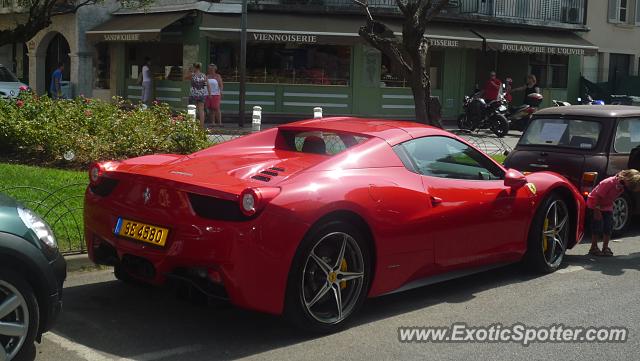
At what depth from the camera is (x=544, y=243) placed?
22.2 ft

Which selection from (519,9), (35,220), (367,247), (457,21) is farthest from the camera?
(519,9)

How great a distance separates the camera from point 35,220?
4.36 m

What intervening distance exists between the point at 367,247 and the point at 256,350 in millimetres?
1055

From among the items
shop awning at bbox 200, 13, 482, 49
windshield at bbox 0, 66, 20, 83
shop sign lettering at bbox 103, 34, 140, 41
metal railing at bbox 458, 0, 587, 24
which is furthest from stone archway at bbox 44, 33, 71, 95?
metal railing at bbox 458, 0, 587, 24

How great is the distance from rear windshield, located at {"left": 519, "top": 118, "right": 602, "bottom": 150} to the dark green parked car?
632 cm

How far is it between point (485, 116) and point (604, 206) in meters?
14.0

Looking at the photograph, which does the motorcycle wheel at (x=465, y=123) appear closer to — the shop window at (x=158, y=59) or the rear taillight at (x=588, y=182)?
the shop window at (x=158, y=59)

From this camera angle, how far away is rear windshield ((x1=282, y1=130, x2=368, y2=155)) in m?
5.80

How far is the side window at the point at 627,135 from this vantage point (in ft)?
28.2

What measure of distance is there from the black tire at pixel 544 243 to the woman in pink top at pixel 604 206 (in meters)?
0.74

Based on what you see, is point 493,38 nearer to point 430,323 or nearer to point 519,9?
point 519,9

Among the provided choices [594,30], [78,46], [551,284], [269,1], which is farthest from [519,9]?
[551,284]

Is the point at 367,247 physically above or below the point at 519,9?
below

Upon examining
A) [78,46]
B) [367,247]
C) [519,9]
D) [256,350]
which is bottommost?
[256,350]
